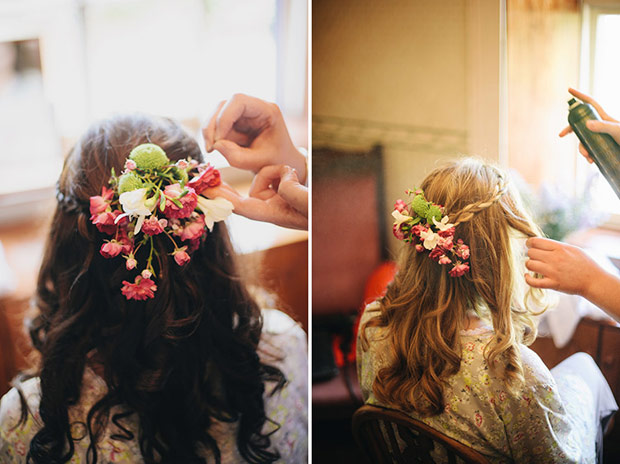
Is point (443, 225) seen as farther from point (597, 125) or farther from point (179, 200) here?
point (179, 200)

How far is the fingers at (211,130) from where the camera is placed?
126 centimetres

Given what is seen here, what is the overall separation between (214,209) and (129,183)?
0.68ft

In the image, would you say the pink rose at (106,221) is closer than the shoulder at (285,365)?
Yes

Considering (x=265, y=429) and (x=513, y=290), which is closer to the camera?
(x=513, y=290)

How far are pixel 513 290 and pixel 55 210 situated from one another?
43.9 inches

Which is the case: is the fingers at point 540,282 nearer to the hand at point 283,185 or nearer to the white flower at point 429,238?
the white flower at point 429,238

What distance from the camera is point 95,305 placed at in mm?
1277

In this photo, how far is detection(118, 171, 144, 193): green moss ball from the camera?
122 cm

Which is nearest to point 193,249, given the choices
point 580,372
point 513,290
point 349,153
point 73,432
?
point 349,153

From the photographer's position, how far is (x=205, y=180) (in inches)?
49.1

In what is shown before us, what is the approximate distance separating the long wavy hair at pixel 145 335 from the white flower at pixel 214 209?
25 millimetres

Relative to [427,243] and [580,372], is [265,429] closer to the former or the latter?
[427,243]

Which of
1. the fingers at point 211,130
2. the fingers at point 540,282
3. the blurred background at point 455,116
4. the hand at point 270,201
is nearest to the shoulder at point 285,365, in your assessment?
the blurred background at point 455,116

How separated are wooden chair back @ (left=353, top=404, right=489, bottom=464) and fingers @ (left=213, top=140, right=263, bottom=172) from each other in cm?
65
